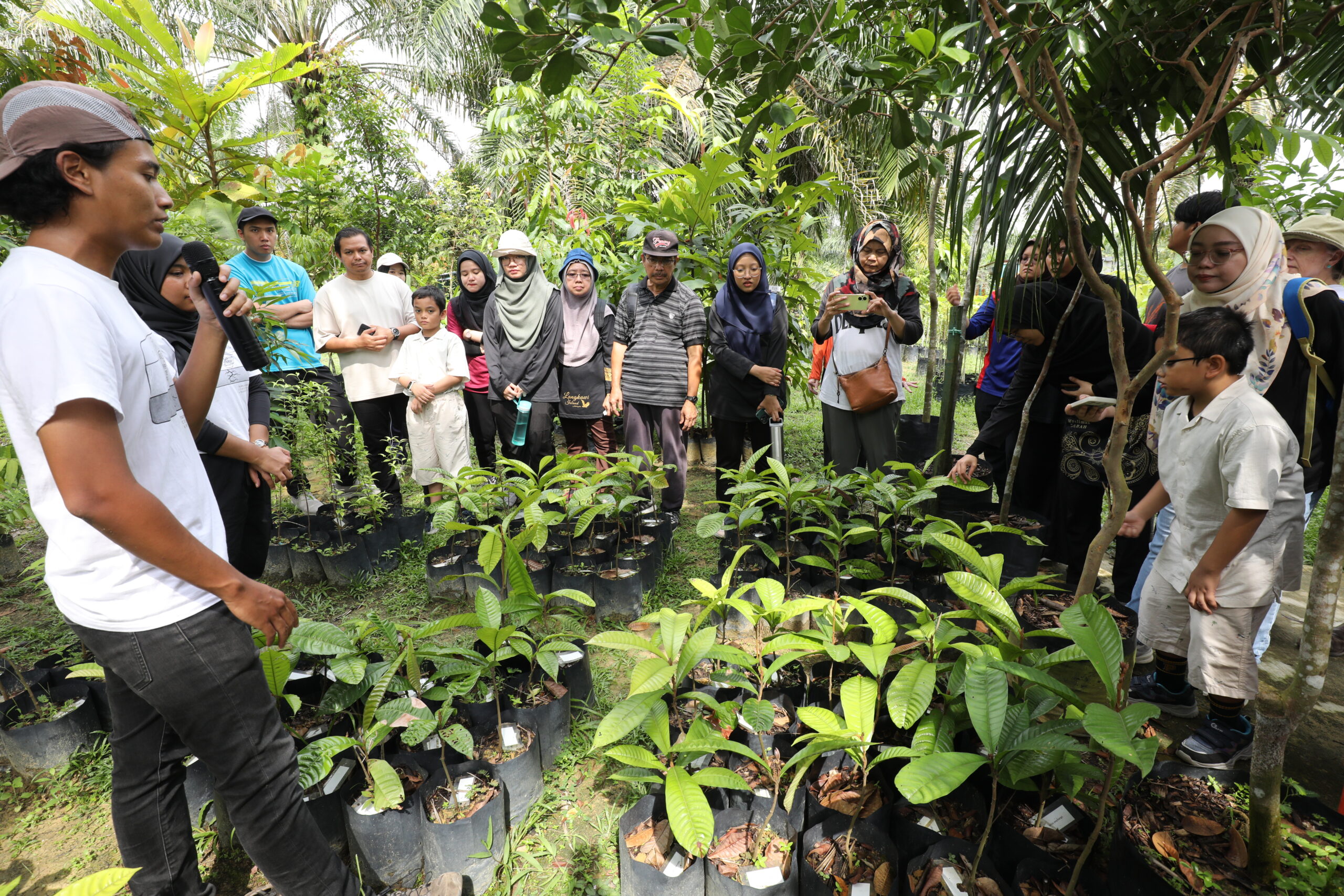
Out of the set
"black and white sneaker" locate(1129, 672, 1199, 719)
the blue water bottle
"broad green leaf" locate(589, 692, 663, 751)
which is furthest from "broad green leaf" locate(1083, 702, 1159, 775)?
the blue water bottle

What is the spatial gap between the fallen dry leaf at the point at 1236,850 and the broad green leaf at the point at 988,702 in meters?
0.48

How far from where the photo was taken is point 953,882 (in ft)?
4.59

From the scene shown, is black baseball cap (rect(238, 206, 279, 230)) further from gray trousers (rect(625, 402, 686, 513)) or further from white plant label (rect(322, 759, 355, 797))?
white plant label (rect(322, 759, 355, 797))

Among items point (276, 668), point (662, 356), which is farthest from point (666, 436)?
point (276, 668)

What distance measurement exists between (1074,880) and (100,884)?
1582 millimetres

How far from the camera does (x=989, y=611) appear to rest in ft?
5.86

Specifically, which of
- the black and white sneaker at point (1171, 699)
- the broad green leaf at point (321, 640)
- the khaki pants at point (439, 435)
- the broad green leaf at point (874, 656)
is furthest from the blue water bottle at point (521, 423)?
the black and white sneaker at point (1171, 699)

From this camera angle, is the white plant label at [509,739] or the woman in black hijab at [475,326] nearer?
the white plant label at [509,739]

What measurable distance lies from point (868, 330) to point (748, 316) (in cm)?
67

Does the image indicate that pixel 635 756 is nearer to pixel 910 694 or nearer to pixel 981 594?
pixel 910 694

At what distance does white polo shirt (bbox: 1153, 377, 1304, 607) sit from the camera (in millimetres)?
1750

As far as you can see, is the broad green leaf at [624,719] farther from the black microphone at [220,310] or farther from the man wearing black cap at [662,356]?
the man wearing black cap at [662,356]

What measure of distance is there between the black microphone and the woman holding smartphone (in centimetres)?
252

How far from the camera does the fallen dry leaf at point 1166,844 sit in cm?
138
